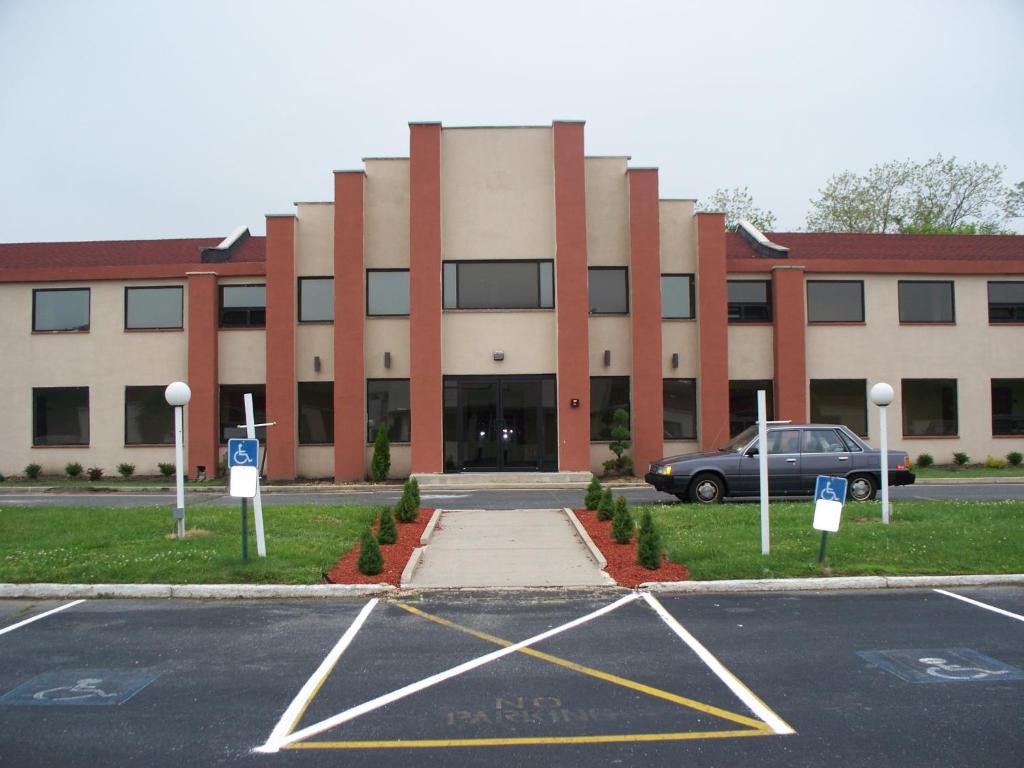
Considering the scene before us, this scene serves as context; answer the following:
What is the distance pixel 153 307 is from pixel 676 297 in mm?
15901

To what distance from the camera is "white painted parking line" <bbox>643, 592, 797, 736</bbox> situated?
5172 mm

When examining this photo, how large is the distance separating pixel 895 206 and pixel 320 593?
147 feet

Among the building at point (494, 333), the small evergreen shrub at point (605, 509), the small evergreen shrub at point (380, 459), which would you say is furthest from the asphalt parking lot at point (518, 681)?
the building at point (494, 333)

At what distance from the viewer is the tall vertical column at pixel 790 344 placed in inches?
948

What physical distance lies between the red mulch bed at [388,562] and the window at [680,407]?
12.7 meters

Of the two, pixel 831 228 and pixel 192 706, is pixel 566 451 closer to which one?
pixel 192 706

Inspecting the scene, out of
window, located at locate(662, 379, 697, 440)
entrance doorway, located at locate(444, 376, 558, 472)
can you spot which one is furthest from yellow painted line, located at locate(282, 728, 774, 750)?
window, located at locate(662, 379, 697, 440)

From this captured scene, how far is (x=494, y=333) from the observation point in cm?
2328

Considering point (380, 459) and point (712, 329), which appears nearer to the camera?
point (380, 459)

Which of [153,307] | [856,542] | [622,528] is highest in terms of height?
[153,307]

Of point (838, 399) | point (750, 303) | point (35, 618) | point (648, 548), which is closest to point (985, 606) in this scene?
point (648, 548)

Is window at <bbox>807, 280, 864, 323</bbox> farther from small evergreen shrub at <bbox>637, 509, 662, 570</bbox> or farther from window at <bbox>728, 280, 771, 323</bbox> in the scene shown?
small evergreen shrub at <bbox>637, 509, 662, 570</bbox>

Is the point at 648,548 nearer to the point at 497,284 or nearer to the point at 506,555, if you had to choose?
the point at 506,555

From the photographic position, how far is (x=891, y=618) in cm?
782
